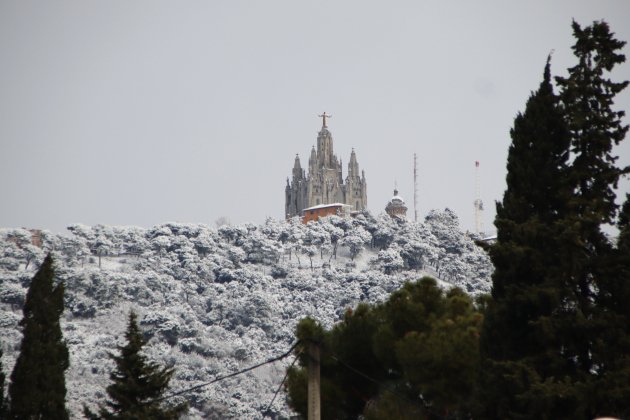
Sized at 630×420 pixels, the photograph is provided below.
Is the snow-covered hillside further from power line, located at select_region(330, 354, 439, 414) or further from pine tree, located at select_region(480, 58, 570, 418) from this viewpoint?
pine tree, located at select_region(480, 58, 570, 418)

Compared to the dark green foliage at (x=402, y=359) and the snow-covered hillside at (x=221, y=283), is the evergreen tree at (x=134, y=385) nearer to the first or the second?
the dark green foliage at (x=402, y=359)

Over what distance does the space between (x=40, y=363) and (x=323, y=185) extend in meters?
155

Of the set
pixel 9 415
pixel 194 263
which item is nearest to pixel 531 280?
pixel 9 415

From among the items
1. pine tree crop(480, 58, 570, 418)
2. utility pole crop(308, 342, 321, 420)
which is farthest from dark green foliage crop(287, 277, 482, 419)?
utility pole crop(308, 342, 321, 420)

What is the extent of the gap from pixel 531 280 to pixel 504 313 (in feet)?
3.26

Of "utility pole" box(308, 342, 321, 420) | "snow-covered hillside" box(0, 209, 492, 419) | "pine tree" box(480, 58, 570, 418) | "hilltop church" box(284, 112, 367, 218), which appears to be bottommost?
"utility pole" box(308, 342, 321, 420)

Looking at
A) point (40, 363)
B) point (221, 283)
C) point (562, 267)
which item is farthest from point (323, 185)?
point (562, 267)

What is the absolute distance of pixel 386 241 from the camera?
163125 mm

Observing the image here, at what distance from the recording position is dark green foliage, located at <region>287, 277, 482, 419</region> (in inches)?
1017

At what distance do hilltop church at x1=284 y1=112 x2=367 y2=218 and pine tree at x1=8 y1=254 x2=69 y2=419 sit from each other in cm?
15232

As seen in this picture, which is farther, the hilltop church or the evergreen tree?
the hilltop church

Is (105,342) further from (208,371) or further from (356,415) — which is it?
(356,415)

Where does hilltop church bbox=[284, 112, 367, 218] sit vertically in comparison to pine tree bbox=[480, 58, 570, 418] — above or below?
above

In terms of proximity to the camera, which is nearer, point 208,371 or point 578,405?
point 578,405
